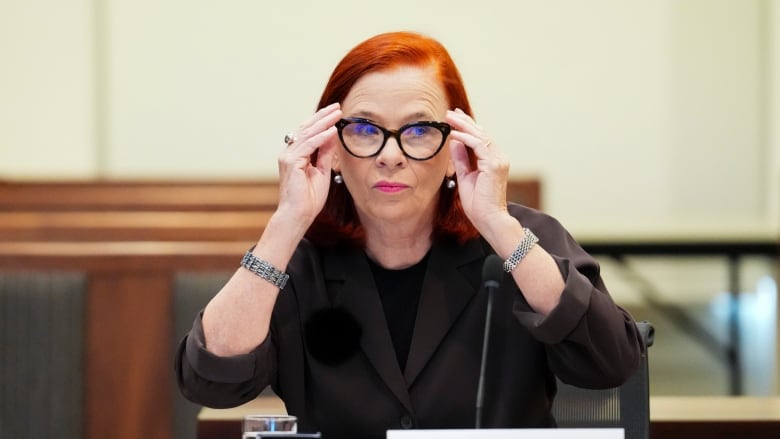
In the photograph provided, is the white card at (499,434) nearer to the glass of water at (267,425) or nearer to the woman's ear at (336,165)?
the glass of water at (267,425)

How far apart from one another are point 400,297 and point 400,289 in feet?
0.05

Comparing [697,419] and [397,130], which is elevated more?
[397,130]

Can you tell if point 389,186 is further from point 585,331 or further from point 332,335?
point 585,331

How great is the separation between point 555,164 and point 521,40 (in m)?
0.61

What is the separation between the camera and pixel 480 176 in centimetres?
163

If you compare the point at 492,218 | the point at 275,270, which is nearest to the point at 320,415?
the point at 275,270

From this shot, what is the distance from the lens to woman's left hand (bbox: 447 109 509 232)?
1617mm

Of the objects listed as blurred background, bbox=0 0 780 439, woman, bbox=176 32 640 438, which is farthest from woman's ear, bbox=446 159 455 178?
blurred background, bbox=0 0 780 439

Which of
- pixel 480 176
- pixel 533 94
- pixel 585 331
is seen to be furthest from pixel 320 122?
pixel 533 94

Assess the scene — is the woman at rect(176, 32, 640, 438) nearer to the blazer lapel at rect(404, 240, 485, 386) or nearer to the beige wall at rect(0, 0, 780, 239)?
the blazer lapel at rect(404, 240, 485, 386)

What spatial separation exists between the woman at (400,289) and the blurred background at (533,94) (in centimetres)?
349

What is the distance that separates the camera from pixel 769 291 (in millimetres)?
4945

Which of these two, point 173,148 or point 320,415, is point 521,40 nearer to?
point 173,148

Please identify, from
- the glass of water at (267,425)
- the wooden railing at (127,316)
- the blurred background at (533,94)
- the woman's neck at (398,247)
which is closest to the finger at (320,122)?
the woman's neck at (398,247)
